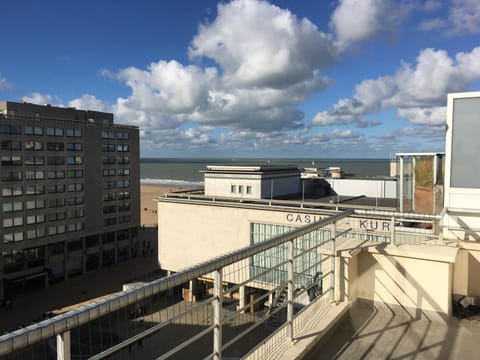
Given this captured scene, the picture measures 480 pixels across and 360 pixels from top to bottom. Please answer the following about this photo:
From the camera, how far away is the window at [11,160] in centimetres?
3297

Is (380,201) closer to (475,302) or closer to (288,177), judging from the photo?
(288,177)

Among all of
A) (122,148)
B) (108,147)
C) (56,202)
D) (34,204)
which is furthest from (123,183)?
(34,204)

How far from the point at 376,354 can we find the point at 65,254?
1543 inches

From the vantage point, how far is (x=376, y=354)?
4.04 metres

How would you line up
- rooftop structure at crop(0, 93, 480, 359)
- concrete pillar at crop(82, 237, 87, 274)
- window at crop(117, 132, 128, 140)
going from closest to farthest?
rooftop structure at crop(0, 93, 480, 359) → concrete pillar at crop(82, 237, 87, 274) → window at crop(117, 132, 128, 140)

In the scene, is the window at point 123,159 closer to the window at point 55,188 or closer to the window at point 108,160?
the window at point 108,160

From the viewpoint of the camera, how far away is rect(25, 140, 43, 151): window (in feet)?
114

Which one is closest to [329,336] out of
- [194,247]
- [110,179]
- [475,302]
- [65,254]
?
[475,302]

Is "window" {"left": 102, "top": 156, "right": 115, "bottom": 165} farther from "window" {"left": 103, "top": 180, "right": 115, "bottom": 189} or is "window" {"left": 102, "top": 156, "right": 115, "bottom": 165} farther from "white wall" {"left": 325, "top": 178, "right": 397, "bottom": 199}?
"white wall" {"left": 325, "top": 178, "right": 397, "bottom": 199}

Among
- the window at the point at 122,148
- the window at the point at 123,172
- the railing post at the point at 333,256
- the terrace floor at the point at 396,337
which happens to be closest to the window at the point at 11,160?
the window at the point at 123,172

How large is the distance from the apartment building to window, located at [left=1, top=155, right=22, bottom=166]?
0.26ft

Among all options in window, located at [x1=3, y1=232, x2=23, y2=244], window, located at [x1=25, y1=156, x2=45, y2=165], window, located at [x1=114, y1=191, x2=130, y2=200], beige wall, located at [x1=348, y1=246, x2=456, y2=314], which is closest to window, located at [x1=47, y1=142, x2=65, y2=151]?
window, located at [x1=25, y1=156, x2=45, y2=165]

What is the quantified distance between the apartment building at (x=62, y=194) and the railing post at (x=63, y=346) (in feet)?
118

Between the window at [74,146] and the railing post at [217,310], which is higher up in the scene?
the window at [74,146]
